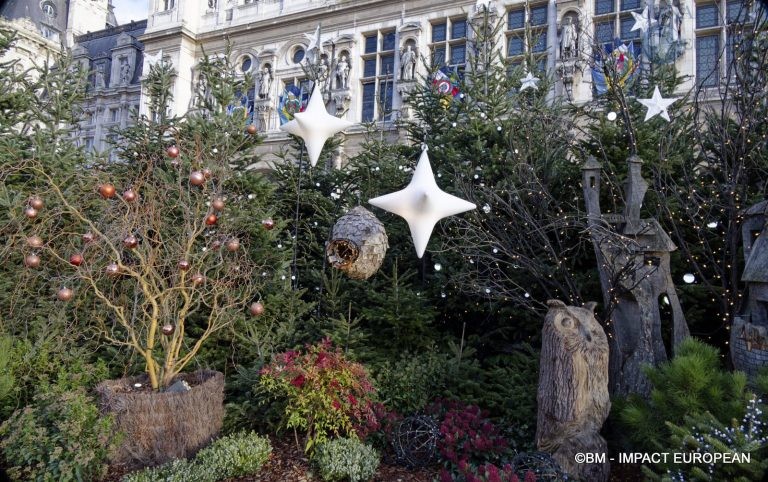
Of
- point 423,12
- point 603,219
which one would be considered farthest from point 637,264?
point 423,12

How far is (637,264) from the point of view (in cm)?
496

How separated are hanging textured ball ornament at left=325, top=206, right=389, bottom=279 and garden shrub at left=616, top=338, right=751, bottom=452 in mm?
2885

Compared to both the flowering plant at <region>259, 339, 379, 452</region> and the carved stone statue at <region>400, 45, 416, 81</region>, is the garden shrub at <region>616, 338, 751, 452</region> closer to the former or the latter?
the flowering plant at <region>259, 339, 379, 452</region>

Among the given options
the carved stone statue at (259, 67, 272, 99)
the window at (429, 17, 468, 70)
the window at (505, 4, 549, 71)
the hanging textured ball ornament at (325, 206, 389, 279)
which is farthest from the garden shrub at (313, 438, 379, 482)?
the carved stone statue at (259, 67, 272, 99)

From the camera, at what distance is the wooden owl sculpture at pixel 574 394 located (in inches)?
161

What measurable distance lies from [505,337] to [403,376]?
1.92 m

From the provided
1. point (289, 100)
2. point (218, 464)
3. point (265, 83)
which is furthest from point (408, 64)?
point (218, 464)

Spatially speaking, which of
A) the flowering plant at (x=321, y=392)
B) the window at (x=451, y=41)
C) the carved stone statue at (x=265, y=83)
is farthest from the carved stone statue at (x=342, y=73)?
the flowering plant at (x=321, y=392)

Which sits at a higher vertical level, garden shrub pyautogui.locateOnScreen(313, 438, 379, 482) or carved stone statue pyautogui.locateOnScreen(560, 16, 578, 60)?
carved stone statue pyautogui.locateOnScreen(560, 16, 578, 60)

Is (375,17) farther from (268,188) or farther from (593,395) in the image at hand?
(593,395)

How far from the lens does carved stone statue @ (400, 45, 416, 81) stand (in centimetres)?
1889

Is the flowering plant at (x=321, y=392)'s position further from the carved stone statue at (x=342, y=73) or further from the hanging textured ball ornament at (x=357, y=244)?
the carved stone statue at (x=342, y=73)

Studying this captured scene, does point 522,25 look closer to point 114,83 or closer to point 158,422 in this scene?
point 158,422

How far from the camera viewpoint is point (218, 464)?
442 centimetres
